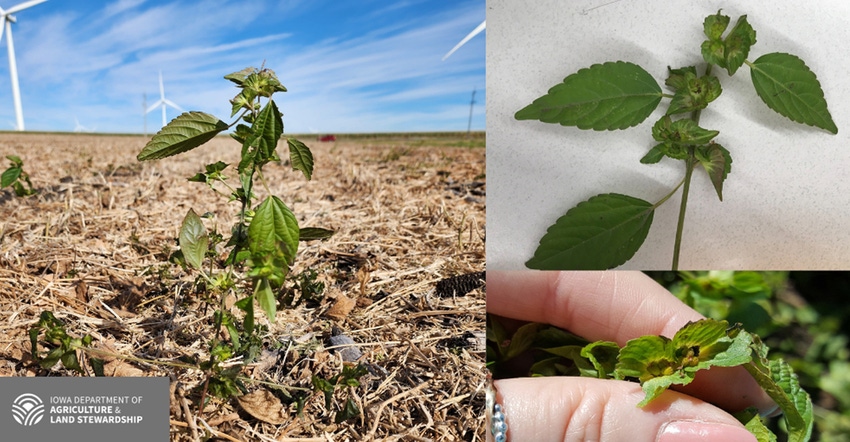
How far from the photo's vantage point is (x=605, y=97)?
130 centimetres

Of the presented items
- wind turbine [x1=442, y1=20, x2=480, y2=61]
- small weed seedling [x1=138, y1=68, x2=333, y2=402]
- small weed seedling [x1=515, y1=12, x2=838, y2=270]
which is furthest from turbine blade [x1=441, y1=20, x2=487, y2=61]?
small weed seedling [x1=138, y1=68, x2=333, y2=402]

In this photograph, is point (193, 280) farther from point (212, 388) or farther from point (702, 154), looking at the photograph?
point (702, 154)

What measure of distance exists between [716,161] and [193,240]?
47.8 inches

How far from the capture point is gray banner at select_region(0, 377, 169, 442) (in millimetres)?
1045

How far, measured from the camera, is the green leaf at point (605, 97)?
51.4 inches

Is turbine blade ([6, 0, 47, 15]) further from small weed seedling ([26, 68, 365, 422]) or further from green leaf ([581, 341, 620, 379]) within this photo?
green leaf ([581, 341, 620, 379])

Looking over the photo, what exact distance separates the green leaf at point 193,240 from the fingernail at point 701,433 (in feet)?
2.88

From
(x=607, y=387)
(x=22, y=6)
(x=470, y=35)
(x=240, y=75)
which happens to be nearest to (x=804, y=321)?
(x=607, y=387)

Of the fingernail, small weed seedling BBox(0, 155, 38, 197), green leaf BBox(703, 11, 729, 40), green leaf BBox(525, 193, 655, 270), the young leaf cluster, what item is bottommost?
the fingernail

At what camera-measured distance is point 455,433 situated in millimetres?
1065

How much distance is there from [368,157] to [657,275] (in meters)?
1.15

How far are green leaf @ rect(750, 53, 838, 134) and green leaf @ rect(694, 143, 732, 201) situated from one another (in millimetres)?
144

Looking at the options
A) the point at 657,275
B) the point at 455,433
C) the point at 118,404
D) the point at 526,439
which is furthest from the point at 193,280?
the point at 657,275

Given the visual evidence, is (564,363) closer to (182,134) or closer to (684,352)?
(684,352)
